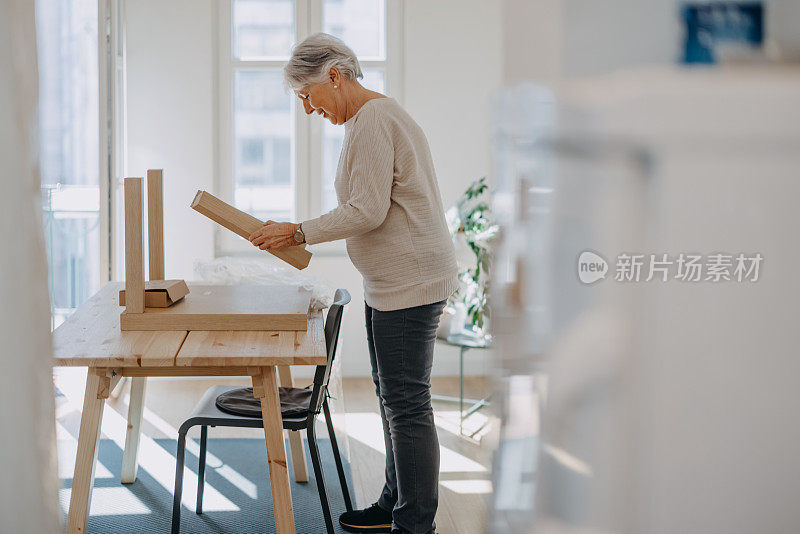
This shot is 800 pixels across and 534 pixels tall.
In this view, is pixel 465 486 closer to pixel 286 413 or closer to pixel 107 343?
pixel 286 413

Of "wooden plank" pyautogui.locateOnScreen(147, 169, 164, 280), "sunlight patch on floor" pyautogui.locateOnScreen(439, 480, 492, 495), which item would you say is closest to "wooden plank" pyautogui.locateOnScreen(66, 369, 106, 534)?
"wooden plank" pyautogui.locateOnScreen(147, 169, 164, 280)

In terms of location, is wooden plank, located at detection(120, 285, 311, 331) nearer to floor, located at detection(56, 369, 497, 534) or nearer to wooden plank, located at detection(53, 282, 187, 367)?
wooden plank, located at detection(53, 282, 187, 367)

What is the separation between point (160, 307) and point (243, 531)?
76cm

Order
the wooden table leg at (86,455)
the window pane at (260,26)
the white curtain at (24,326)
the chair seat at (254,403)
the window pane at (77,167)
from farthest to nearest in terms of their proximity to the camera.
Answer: the window pane at (260,26), the window pane at (77,167), the chair seat at (254,403), the wooden table leg at (86,455), the white curtain at (24,326)

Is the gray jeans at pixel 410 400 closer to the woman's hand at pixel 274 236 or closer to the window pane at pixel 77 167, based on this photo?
the woman's hand at pixel 274 236

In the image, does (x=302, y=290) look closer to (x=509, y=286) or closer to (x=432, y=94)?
(x=509, y=286)

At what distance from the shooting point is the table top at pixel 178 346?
166 centimetres

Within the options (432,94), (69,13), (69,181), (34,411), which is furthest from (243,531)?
(432,94)

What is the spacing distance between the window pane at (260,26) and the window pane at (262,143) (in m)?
0.11

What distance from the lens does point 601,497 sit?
55cm

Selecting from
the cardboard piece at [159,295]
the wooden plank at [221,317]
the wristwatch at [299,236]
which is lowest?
the wooden plank at [221,317]

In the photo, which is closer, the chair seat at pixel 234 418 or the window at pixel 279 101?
the chair seat at pixel 234 418

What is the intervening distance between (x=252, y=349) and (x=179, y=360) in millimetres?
159

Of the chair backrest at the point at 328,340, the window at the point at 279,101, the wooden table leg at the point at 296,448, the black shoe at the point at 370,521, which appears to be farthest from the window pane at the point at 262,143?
the black shoe at the point at 370,521
